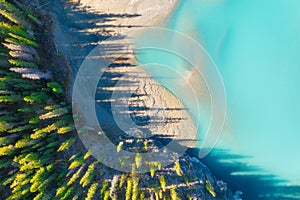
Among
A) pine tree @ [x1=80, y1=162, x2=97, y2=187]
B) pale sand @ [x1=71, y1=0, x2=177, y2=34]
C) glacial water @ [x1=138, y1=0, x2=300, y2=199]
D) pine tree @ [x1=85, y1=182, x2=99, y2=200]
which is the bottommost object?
pine tree @ [x1=85, y1=182, x2=99, y2=200]

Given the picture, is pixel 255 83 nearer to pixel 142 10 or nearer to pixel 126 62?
pixel 126 62

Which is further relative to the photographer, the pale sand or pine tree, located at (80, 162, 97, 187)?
the pale sand

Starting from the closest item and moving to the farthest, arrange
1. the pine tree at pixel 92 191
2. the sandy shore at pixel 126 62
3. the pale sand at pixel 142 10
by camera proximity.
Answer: the pine tree at pixel 92 191
the sandy shore at pixel 126 62
the pale sand at pixel 142 10

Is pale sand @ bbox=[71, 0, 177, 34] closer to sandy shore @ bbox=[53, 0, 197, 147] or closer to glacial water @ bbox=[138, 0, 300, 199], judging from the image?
sandy shore @ bbox=[53, 0, 197, 147]

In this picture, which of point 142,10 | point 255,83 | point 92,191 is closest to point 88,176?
point 92,191

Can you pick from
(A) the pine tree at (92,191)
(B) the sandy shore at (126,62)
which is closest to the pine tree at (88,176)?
(A) the pine tree at (92,191)

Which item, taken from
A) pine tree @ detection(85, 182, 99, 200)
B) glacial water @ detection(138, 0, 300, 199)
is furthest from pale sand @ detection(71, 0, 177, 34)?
pine tree @ detection(85, 182, 99, 200)

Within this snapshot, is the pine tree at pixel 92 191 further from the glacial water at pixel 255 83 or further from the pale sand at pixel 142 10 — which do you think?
the pale sand at pixel 142 10
